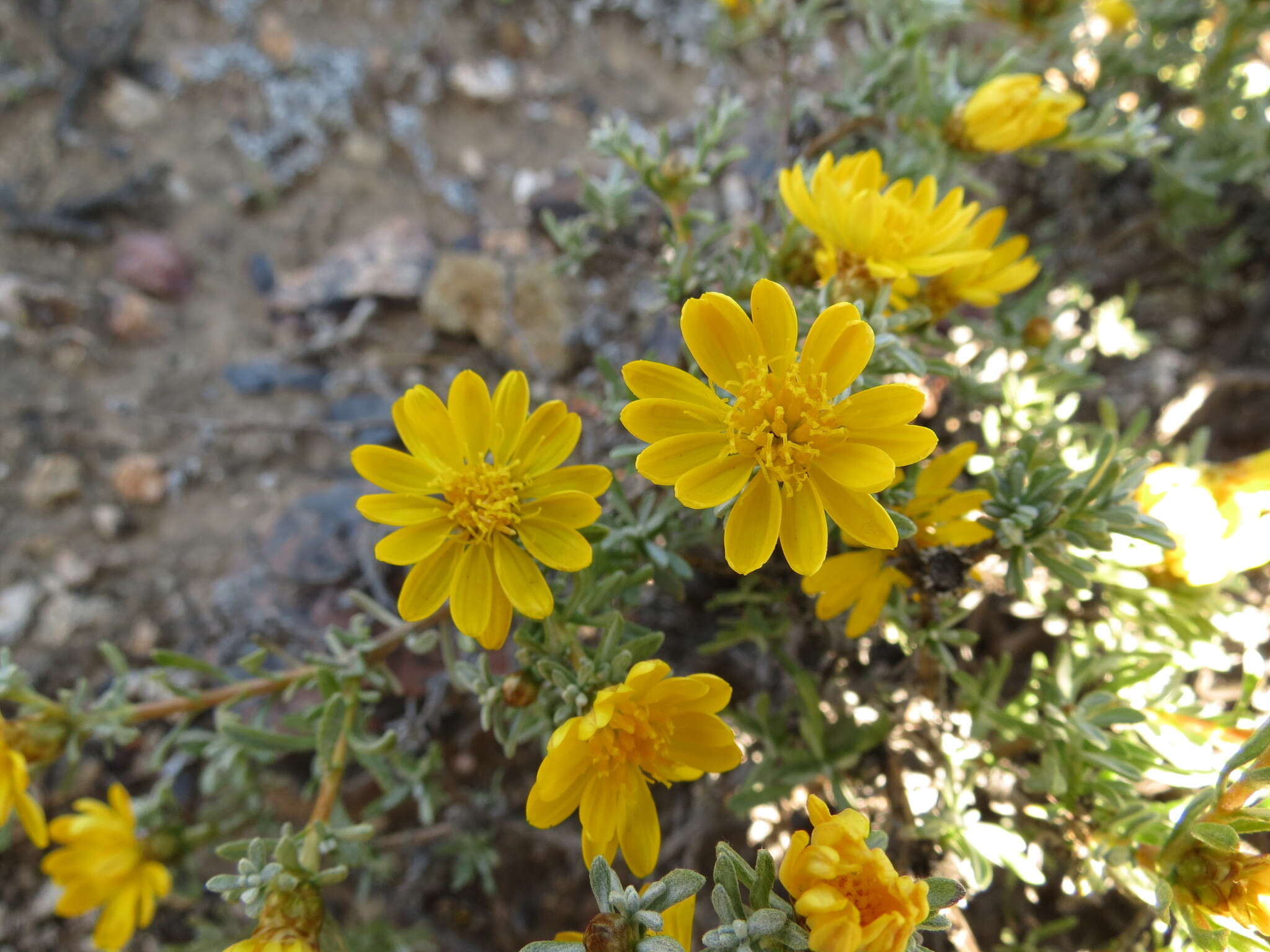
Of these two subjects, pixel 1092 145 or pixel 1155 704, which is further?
pixel 1092 145

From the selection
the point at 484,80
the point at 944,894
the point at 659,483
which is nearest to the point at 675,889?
the point at 944,894

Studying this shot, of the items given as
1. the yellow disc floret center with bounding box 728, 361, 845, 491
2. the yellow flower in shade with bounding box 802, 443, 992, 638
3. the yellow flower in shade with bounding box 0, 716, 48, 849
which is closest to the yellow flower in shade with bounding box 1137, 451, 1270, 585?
the yellow flower in shade with bounding box 802, 443, 992, 638

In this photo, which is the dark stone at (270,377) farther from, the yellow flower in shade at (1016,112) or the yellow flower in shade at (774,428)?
the yellow flower in shade at (1016,112)

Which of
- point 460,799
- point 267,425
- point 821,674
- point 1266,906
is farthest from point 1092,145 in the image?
point 267,425

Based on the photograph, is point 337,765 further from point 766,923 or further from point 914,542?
point 914,542

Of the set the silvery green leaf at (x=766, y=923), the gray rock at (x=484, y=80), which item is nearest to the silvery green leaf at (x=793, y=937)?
the silvery green leaf at (x=766, y=923)

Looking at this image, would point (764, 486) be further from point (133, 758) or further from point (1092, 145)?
point (133, 758)
